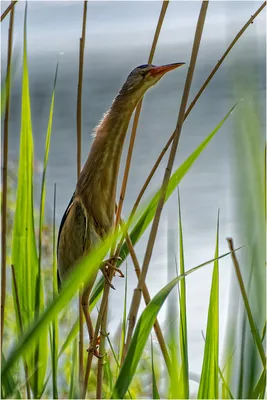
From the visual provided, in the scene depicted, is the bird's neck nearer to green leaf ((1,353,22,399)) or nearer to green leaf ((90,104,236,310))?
green leaf ((90,104,236,310))

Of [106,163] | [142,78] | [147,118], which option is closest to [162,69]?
[142,78]

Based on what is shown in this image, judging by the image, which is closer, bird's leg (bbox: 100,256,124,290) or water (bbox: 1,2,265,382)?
bird's leg (bbox: 100,256,124,290)

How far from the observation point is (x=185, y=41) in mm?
4512

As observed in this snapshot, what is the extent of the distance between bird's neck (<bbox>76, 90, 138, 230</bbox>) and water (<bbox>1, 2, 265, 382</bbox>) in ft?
0.58

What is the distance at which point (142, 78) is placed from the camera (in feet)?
2.91

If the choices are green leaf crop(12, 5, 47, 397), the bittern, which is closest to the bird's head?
the bittern

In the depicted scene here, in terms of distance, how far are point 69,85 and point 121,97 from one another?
12.5 ft

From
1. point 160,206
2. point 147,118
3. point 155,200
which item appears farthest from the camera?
point 147,118

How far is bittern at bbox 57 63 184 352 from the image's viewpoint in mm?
913

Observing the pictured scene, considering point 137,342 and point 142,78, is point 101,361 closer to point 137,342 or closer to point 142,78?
point 137,342

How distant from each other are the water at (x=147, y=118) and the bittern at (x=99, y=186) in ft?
0.57

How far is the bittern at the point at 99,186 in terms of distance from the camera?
0.91 m

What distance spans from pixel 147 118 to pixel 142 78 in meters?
3.46

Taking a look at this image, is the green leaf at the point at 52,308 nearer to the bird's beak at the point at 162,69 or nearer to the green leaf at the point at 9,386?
the green leaf at the point at 9,386
